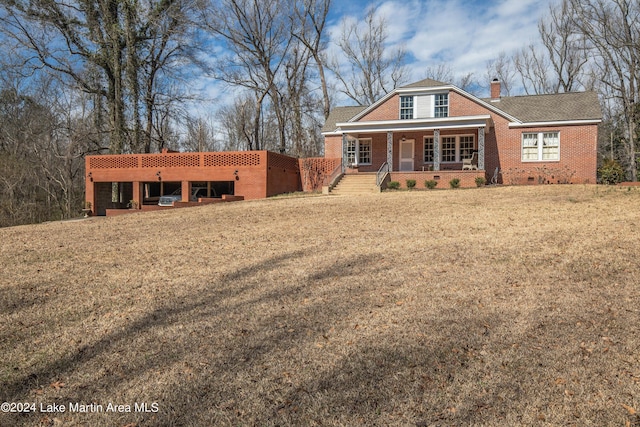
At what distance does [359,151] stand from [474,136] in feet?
21.3

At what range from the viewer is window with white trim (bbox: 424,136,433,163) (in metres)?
24.6

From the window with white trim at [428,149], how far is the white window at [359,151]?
10.6 feet

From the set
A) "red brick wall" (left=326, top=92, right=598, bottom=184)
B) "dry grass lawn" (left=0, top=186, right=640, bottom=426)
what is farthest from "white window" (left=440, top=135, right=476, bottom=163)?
"dry grass lawn" (left=0, top=186, right=640, bottom=426)

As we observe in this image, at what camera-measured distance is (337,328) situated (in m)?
4.84

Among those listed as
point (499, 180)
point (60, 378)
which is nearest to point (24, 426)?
point (60, 378)

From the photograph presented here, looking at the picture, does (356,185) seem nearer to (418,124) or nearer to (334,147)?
(418,124)

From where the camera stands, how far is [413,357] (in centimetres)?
408

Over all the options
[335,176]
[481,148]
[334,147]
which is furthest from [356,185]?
[481,148]

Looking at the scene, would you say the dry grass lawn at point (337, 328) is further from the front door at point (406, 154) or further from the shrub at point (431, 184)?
the front door at point (406, 154)

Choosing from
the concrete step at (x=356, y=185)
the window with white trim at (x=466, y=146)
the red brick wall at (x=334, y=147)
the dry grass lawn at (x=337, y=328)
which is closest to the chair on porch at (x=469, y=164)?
the window with white trim at (x=466, y=146)

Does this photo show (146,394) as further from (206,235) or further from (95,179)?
(95,179)

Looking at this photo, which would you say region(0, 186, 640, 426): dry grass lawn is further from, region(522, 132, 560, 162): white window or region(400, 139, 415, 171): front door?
region(400, 139, 415, 171): front door

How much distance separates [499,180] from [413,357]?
21100mm

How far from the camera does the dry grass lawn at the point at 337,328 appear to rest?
335 cm
